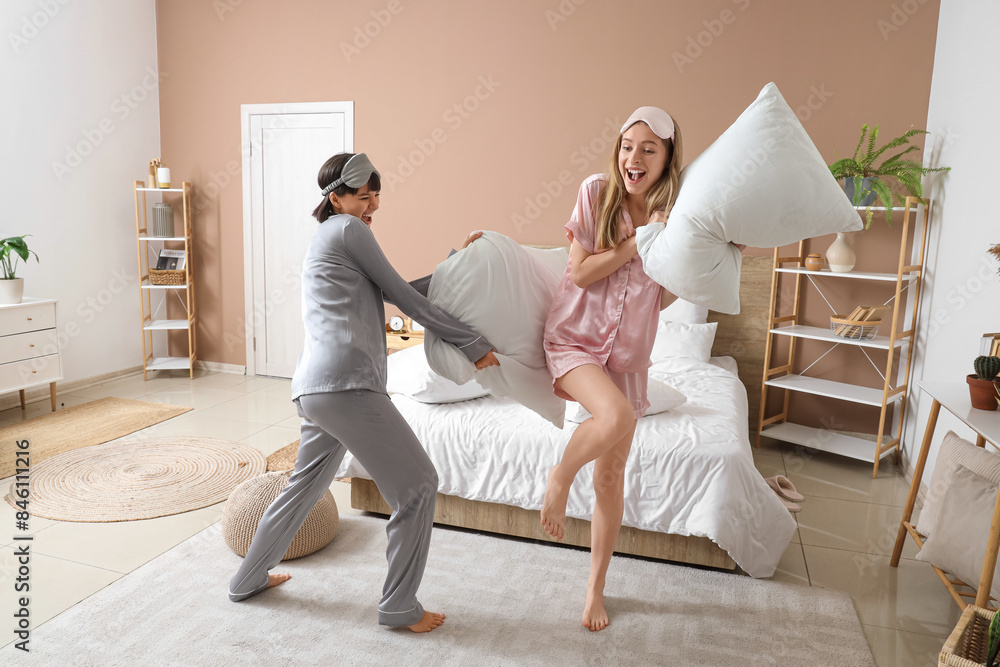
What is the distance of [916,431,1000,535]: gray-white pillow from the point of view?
218 centimetres

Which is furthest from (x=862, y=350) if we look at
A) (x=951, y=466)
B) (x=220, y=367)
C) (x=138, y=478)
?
(x=220, y=367)

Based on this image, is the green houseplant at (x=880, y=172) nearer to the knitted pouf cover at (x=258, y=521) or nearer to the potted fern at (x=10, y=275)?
the knitted pouf cover at (x=258, y=521)

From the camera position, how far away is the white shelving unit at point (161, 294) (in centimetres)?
536

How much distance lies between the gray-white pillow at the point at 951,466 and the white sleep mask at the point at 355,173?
2.16 metres

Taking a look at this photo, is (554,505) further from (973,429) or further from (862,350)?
(862,350)

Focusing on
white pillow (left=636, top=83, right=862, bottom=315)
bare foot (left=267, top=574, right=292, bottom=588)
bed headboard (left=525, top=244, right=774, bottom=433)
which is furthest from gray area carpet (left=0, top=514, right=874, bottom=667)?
bed headboard (left=525, top=244, right=774, bottom=433)

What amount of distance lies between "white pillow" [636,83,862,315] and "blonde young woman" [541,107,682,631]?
0.17 m

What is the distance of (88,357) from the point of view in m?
5.20

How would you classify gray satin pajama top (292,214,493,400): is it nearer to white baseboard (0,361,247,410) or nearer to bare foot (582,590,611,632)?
bare foot (582,590,611,632)

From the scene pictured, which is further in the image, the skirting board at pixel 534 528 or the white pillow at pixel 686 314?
the white pillow at pixel 686 314

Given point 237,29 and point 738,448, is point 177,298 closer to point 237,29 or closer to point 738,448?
point 237,29

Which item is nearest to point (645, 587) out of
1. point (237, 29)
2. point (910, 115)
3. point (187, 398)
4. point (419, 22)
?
point (910, 115)

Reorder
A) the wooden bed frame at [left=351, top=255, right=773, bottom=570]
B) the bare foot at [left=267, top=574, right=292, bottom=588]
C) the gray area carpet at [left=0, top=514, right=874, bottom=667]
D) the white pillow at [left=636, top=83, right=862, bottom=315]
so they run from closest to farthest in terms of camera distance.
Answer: the white pillow at [left=636, top=83, right=862, bottom=315] → the gray area carpet at [left=0, top=514, right=874, bottom=667] → the bare foot at [left=267, top=574, right=292, bottom=588] → the wooden bed frame at [left=351, top=255, right=773, bottom=570]

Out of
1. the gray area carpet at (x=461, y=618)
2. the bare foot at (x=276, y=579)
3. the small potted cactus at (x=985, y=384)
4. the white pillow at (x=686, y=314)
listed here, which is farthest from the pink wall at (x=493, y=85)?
the bare foot at (x=276, y=579)
